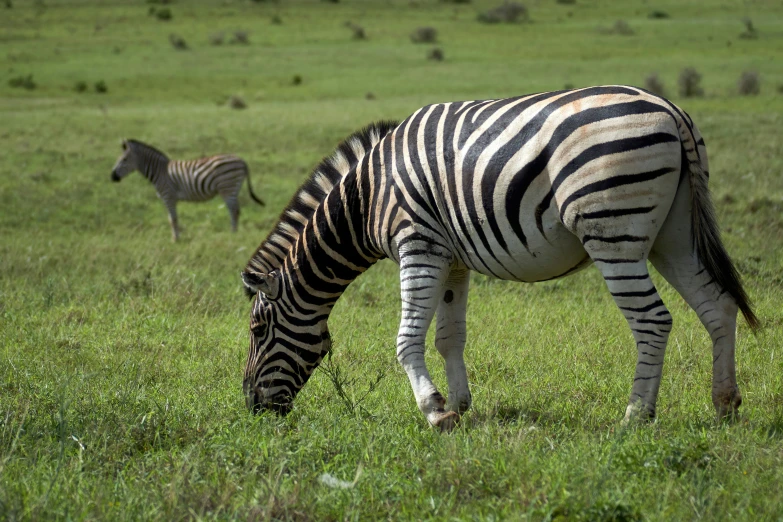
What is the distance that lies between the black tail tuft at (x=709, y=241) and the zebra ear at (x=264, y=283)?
2.62 m

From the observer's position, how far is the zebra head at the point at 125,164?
16.1m

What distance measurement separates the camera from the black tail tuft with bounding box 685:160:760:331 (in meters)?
4.74

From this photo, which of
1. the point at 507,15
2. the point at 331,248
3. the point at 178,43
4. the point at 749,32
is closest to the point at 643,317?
the point at 331,248

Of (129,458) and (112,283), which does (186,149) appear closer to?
(112,283)

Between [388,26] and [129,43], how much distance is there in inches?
710

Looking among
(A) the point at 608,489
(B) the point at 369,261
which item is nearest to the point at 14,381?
(B) the point at 369,261

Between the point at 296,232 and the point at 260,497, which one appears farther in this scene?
the point at 296,232

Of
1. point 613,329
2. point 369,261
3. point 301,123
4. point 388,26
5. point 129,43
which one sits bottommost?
point 613,329

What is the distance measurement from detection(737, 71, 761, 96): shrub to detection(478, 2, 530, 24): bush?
33535 millimetres

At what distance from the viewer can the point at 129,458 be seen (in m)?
4.37

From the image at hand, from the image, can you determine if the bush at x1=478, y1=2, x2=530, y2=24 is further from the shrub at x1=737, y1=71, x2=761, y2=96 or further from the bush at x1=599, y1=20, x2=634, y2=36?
the shrub at x1=737, y1=71, x2=761, y2=96

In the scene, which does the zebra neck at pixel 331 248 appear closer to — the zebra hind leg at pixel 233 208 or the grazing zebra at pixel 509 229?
the grazing zebra at pixel 509 229

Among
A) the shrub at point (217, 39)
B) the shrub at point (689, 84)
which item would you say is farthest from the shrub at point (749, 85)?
the shrub at point (217, 39)

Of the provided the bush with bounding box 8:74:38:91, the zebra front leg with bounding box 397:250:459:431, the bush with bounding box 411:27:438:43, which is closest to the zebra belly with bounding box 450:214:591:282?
the zebra front leg with bounding box 397:250:459:431
